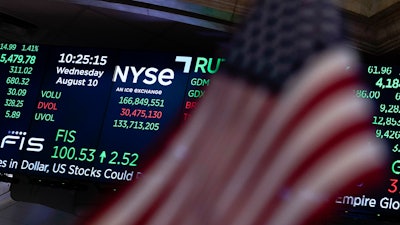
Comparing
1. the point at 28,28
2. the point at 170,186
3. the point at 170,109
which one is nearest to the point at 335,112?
the point at 170,186

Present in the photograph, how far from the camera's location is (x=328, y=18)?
206 centimetres

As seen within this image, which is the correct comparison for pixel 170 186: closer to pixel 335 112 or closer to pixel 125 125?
pixel 335 112

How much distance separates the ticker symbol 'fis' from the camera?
6.85 ft

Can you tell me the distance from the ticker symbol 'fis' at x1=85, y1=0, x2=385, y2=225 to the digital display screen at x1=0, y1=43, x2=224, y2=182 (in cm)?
345

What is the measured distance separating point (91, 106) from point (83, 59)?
0.56 m

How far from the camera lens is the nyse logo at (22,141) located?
616 cm

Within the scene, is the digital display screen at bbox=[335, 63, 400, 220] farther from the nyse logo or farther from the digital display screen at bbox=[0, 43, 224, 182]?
the nyse logo

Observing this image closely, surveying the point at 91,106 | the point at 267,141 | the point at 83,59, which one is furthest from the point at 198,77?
the point at 267,141

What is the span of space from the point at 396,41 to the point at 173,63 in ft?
7.13

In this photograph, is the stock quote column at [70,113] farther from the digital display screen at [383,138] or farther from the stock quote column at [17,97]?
the digital display screen at [383,138]

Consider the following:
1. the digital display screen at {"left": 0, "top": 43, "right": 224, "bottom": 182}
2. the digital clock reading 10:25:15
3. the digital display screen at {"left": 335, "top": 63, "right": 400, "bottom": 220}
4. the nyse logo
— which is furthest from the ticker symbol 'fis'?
the digital clock reading 10:25:15

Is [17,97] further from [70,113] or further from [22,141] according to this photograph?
[70,113]

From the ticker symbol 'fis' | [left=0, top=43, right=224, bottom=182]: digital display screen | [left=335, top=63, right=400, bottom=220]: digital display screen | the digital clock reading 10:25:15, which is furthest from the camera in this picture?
the digital clock reading 10:25:15

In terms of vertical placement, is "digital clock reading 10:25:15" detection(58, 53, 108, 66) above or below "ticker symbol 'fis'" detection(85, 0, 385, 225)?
above
